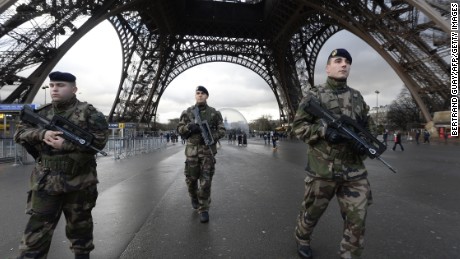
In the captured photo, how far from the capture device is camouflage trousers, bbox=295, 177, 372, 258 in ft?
8.63

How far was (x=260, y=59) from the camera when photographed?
4388cm

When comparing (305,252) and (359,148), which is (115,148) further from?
(359,148)

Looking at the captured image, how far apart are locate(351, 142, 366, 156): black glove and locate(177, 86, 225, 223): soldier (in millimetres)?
2286

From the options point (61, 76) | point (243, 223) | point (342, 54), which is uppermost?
point (342, 54)

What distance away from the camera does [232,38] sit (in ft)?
137

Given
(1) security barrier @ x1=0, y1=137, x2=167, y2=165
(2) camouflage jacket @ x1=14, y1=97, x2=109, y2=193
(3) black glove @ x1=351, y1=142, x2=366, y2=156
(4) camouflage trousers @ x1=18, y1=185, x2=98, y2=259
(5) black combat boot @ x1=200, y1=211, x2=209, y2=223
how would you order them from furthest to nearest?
(1) security barrier @ x1=0, y1=137, x2=167, y2=165, (5) black combat boot @ x1=200, y1=211, x2=209, y2=223, (3) black glove @ x1=351, y1=142, x2=366, y2=156, (2) camouflage jacket @ x1=14, y1=97, x2=109, y2=193, (4) camouflage trousers @ x1=18, y1=185, x2=98, y2=259

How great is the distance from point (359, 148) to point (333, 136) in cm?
28

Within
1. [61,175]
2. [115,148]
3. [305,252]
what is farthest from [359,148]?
[115,148]

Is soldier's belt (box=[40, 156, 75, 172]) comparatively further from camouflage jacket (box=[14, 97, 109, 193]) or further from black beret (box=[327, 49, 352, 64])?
black beret (box=[327, 49, 352, 64])

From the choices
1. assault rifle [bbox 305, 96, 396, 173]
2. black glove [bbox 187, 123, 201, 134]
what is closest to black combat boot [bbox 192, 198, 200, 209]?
black glove [bbox 187, 123, 201, 134]

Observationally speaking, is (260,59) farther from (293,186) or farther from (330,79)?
(330,79)

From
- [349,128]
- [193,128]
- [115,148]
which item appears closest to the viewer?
[349,128]

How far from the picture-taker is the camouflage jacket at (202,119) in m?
4.64

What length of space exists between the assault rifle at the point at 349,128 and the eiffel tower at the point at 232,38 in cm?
1549
